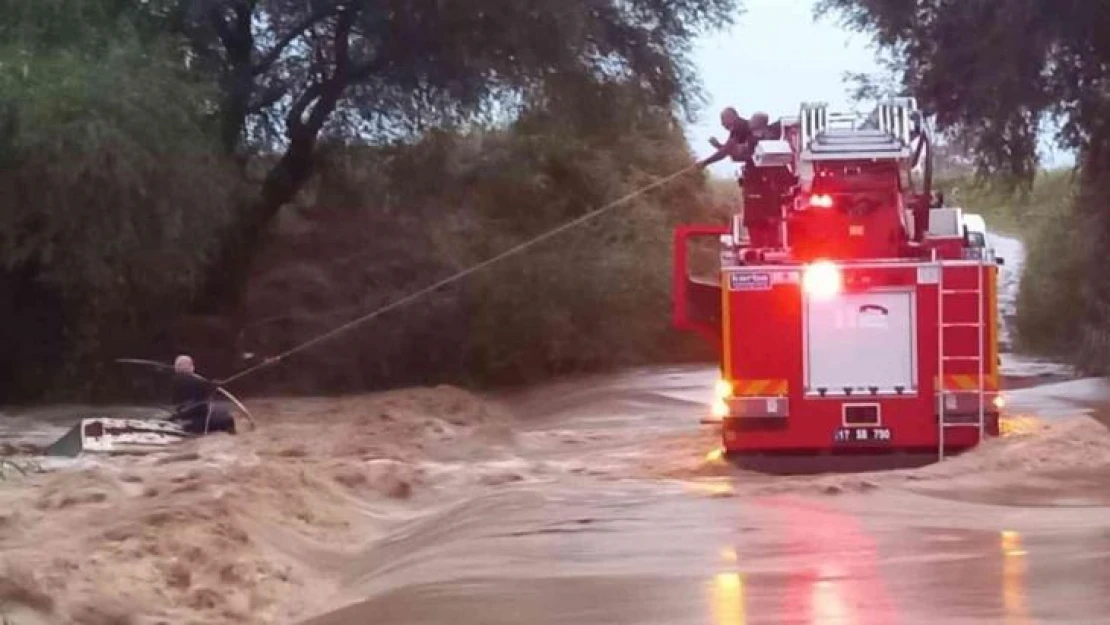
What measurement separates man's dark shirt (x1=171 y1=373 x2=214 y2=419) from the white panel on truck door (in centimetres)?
672

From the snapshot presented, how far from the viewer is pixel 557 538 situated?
39.5 feet

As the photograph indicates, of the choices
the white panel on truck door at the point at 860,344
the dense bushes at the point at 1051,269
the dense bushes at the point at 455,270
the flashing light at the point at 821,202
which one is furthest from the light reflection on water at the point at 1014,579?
the dense bushes at the point at 455,270

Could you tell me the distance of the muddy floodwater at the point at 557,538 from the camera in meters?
9.50

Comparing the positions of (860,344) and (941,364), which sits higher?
(860,344)

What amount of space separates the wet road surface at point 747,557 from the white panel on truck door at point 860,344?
3.97ft

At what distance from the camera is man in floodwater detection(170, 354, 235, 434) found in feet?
63.7

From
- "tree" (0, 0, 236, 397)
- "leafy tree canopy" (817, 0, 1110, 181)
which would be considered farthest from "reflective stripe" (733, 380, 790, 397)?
"leafy tree canopy" (817, 0, 1110, 181)

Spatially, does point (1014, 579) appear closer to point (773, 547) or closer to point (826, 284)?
point (773, 547)

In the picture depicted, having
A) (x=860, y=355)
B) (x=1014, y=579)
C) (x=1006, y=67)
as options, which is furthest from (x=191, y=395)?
(x=1006, y=67)

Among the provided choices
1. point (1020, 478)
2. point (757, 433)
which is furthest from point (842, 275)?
point (1020, 478)

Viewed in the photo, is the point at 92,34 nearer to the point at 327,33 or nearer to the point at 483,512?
the point at 327,33

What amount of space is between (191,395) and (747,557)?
10.1m

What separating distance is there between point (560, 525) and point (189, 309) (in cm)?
1902

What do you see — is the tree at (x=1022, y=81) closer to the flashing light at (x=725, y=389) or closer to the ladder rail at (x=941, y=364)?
the ladder rail at (x=941, y=364)
